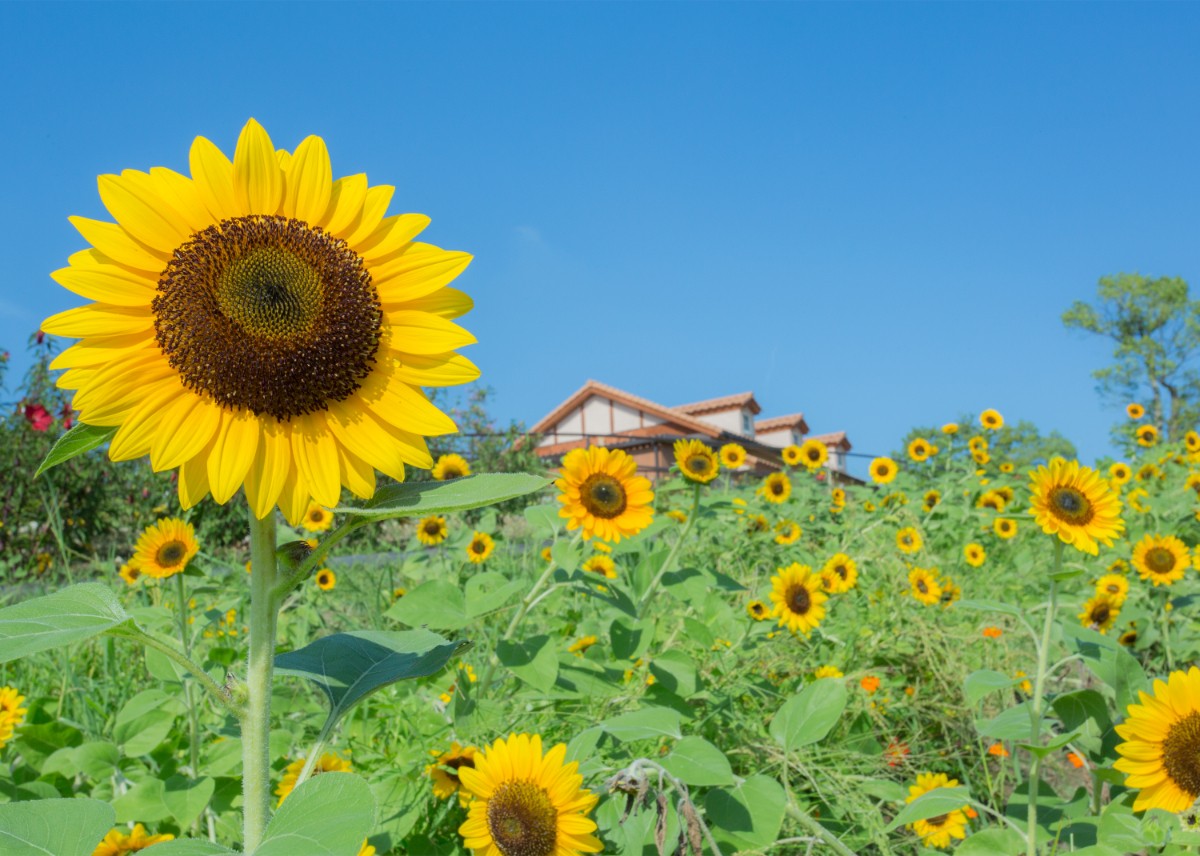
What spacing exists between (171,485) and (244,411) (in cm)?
818

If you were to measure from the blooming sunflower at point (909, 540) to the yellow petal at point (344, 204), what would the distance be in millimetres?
4365

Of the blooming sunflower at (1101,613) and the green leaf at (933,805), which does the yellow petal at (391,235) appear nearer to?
the green leaf at (933,805)

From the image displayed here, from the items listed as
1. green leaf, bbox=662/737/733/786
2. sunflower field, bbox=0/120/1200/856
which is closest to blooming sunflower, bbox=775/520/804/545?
sunflower field, bbox=0/120/1200/856

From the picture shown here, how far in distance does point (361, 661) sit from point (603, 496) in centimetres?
152

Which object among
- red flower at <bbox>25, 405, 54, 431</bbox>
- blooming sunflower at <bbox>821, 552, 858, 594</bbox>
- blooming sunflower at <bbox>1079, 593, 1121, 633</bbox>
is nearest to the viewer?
blooming sunflower at <bbox>1079, 593, 1121, 633</bbox>

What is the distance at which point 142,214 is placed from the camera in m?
1.24

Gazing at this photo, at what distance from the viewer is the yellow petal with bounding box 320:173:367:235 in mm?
1299

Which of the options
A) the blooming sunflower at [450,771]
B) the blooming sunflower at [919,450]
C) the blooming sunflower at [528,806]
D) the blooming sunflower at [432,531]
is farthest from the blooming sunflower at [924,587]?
the blooming sunflower at [919,450]

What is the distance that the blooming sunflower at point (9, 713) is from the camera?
2.45 meters

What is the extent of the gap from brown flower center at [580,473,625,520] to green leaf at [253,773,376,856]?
1803 mm

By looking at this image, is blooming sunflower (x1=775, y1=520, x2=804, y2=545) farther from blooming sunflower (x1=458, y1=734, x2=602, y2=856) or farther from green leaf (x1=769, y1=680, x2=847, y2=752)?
blooming sunflower (x1=458, y1=734, x2=602, y2=856)

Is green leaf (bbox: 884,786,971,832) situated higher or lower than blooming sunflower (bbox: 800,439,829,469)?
lower

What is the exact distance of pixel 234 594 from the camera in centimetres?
443

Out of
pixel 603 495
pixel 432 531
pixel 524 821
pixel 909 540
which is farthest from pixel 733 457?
pixel 524 821
